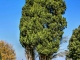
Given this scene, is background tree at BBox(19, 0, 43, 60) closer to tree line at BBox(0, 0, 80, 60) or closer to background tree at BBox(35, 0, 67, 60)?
tree line at BBox(0, 0, 80, 60)

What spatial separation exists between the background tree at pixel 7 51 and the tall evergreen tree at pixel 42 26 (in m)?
18.8

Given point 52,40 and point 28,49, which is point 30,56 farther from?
point 52,40

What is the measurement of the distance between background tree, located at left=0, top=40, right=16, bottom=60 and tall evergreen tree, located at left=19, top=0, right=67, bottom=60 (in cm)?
1877

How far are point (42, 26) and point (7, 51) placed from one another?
2134cm

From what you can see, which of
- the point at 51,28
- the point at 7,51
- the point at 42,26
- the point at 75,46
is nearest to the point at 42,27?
the point at 42,26

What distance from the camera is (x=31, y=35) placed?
2205cm

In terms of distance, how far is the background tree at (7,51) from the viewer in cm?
4233

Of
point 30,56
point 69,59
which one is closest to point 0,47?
point 69,59

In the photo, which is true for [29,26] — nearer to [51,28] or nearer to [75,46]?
[51,28]

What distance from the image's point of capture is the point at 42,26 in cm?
2233

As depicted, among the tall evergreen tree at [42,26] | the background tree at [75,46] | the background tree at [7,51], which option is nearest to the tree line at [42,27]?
the tall evergreen tree at [42,26]

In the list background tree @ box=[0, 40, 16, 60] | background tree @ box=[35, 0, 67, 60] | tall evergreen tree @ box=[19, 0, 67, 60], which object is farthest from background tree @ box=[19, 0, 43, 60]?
background tree @ box=[0, 40, 16, 60]

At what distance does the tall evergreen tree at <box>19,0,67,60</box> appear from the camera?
21.8m

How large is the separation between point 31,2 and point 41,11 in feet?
6.37
